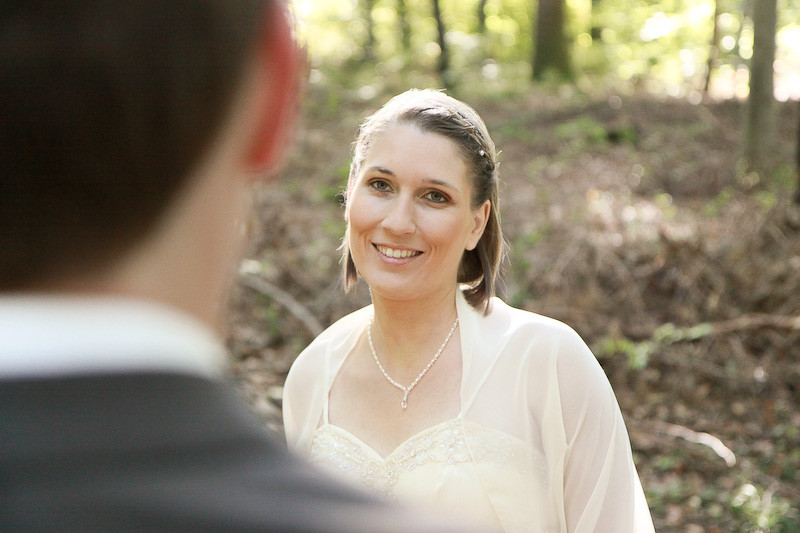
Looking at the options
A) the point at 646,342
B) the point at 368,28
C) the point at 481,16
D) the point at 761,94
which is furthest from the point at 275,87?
the point at 481,16

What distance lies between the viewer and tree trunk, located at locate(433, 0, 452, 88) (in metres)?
17.6

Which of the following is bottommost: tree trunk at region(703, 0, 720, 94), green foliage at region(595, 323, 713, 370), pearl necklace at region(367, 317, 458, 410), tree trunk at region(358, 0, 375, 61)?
green foliage at region(595, 323, 713, 370)

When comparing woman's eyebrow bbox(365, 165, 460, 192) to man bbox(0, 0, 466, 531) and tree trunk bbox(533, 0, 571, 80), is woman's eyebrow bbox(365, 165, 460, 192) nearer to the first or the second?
man bbox(0, 0, 466, 531)

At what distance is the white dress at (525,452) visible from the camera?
9.77ft

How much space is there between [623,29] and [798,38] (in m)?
10.5

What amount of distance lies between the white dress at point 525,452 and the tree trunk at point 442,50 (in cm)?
1497

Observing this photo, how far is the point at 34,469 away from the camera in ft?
2.09

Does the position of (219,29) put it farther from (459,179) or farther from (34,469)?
(459,179)

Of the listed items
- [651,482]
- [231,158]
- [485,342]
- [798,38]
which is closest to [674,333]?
[651,482]

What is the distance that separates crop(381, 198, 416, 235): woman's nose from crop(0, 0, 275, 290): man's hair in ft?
8.44

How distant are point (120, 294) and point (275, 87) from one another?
9.4 inches

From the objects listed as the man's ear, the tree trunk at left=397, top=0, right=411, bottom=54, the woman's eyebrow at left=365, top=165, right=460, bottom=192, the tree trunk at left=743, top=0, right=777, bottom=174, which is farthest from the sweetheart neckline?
the tree trunk at left=397, top=0, right=411, bottom=54

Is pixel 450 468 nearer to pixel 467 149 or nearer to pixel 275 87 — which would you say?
pixel 467 149

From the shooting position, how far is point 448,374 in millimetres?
3332
